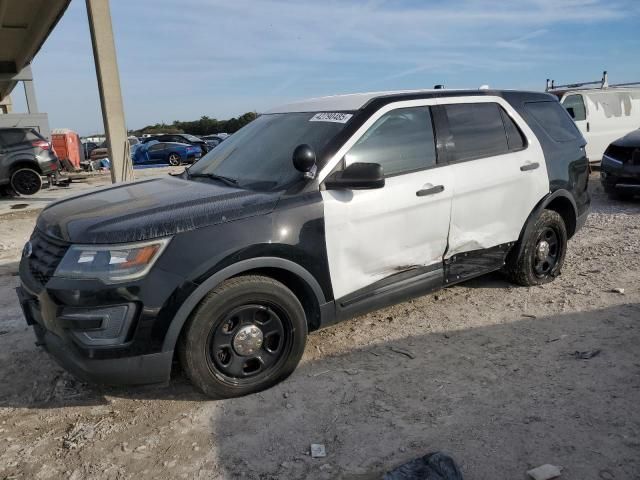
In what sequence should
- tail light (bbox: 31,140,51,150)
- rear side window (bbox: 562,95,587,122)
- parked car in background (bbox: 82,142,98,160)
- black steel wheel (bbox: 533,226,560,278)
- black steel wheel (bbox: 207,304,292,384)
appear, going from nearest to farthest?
1. black steel wheel (bbox: 207,304,292,384)
2. black steel wheel (bbox: 533,226,560,278)
3. rear side window (bbox: 562,95,587,122)
4. tail light (bbox: 31,140,51,150)
5. parked car in background (bbox: 82,142,98,160)

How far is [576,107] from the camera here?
1054 cm

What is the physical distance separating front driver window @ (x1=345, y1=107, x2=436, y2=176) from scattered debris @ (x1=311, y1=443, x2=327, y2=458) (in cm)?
171

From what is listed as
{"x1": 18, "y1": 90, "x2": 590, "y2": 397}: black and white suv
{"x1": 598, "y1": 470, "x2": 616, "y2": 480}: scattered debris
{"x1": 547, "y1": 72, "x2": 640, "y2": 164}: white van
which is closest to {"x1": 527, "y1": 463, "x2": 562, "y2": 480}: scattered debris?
{"x1": 598, "y1": 470, "x2": 616, "y2": 480}: scattered debris

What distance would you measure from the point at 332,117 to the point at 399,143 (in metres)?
0.50

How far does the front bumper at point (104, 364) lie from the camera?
8.81ft

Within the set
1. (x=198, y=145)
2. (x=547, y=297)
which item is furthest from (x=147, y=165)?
(x=547, y=297)

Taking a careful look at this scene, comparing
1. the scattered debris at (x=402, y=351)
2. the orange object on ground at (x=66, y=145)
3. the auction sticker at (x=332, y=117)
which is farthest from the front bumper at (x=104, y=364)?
the orange object on ground at (x=66, y=145)

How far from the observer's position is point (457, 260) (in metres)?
3.95

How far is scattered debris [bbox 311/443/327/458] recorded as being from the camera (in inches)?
100

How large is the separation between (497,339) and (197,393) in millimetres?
2167

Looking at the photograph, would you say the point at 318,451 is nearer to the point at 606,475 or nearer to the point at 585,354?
the point at 606,475

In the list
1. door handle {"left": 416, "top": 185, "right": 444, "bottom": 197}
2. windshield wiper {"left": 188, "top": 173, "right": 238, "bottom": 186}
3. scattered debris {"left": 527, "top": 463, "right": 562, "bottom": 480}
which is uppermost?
windshield wiper {"left": 188, "top": 173, "right": 238, "bottom": 186}

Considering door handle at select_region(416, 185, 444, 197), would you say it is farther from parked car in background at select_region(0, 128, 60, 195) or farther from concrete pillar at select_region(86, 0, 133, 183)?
parked car in background at select_region(0, 128, 60, 195)

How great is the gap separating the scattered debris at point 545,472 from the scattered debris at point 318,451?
0.97 meters
